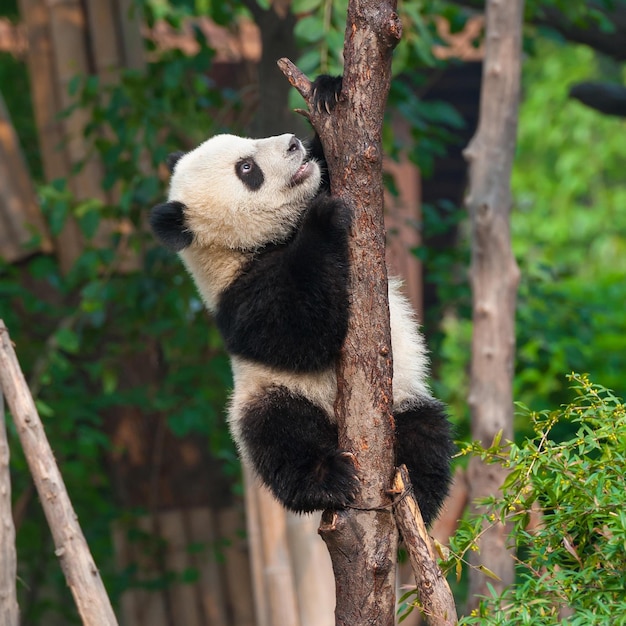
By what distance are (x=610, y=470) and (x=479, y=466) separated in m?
2.06

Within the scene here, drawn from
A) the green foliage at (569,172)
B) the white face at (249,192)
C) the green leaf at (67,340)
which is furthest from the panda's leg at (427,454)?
the green foliage at (569,172)

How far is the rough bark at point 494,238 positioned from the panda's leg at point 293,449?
153cm

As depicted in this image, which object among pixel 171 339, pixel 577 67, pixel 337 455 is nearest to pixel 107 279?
pixel 171 339

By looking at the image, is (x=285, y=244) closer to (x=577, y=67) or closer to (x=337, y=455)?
(x=337, y=455)

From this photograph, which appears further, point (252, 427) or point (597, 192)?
point (597, 192)

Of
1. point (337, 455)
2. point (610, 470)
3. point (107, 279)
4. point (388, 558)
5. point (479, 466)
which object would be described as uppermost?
point (610, 470)

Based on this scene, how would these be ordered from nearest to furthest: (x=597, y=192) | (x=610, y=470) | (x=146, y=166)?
(x=610, y=470), (x=146, y=166), (x=597, y=192)

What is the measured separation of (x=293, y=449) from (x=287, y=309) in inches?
16.2

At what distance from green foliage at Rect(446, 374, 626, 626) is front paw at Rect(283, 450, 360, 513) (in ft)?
1.19

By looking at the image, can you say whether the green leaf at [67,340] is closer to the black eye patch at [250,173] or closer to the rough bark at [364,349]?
the black eye patch at [250,173]

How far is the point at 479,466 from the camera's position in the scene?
13.8ft

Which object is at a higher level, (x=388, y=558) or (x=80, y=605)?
(x=388, y=558)

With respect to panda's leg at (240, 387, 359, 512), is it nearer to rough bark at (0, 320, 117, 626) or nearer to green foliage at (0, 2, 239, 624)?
rough bark at (0, 320, 117, 626)

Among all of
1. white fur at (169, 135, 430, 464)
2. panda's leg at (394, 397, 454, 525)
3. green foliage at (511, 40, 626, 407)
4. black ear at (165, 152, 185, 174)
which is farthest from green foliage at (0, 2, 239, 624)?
green foliage at (511, 40, 626, 407)
